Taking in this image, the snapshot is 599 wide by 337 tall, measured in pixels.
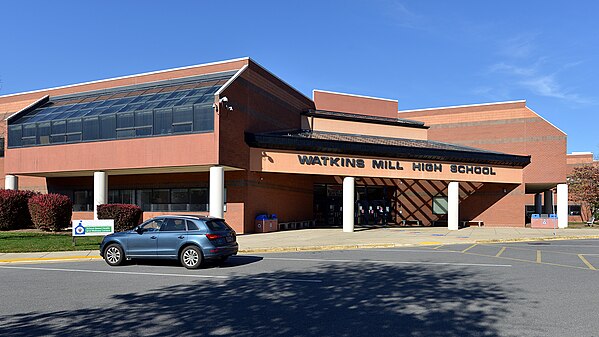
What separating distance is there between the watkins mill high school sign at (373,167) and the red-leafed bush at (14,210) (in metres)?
13.4

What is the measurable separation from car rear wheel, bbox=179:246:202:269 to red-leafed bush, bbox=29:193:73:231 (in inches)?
580

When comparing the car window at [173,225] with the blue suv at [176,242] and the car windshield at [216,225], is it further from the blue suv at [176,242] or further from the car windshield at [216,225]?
the car windshield at [216,225]

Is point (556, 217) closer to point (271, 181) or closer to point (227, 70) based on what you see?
point (271, 181)

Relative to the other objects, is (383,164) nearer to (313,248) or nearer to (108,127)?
(313,248)

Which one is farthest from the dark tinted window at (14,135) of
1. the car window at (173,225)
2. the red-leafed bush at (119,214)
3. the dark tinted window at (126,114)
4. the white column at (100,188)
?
the car window at (173,225)

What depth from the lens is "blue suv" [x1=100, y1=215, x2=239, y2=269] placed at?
13.7m

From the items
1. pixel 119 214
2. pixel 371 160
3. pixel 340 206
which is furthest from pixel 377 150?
pixel 119 214

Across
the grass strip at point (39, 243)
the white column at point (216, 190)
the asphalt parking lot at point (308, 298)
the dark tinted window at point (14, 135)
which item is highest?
the dark tinted window at point (14, 135)

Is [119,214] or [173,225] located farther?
[119,214]

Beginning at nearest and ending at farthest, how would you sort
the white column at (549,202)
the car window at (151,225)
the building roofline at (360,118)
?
the car window at (151,225) < the building roofline at (360,118) < the white column at (549,202)

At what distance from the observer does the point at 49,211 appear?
25047 millimetres

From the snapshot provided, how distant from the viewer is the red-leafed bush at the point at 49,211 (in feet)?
82.3

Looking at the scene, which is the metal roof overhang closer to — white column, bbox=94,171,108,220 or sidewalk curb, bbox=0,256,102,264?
white column, bbox=94,171,108,220

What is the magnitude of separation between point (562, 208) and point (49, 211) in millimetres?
34780
